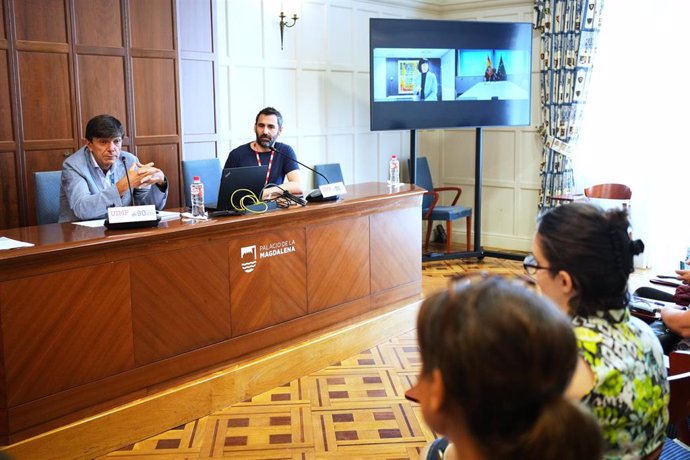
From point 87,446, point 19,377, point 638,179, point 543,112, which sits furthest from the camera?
point 543,112

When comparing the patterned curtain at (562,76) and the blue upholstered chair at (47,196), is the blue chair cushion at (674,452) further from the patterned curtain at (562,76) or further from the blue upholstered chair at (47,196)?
the patterned curtain at (562,76)

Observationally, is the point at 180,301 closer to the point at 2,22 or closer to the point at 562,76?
the point at 2,22

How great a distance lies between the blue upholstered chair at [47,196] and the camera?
13.9 feet

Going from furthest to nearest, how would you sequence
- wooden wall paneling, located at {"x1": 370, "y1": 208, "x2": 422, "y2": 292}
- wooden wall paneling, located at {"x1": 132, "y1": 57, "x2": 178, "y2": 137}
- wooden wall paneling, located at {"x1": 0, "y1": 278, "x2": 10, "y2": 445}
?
wooden wall paneling, located at {"x1": 132, "y1": 57, "x2": 178, "y2": 137} < wooden wall paneling, located at {"x1": 370, "y1": 208, "x2": 422, "y2": 292} < wooden wall paneling, located at {"x1": 0, "y1": 278, "x2": 10, "y2": 445}

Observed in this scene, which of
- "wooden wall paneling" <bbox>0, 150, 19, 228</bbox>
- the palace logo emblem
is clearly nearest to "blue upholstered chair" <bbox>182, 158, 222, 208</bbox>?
"wooden wall paneling" <bbox>0, 150, 19, 228</bbox>

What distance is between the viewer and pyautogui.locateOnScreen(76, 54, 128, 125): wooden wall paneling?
4.64 m

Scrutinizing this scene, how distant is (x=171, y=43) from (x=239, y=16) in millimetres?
1074

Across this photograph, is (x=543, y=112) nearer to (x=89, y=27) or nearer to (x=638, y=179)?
(x=638, y=179)

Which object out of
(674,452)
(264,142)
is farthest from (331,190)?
(674,452)

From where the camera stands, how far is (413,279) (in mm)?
5191

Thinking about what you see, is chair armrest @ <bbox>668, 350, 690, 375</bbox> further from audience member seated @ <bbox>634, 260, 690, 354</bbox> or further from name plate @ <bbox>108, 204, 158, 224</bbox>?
name plate @ <bbox>108, 204, 158, 224</bbox>

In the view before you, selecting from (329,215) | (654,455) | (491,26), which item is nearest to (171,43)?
(329,215)

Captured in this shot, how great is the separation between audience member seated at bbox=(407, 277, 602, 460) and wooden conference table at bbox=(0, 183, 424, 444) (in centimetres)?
236

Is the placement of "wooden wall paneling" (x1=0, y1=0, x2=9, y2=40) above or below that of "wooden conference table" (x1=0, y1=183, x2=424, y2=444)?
above
